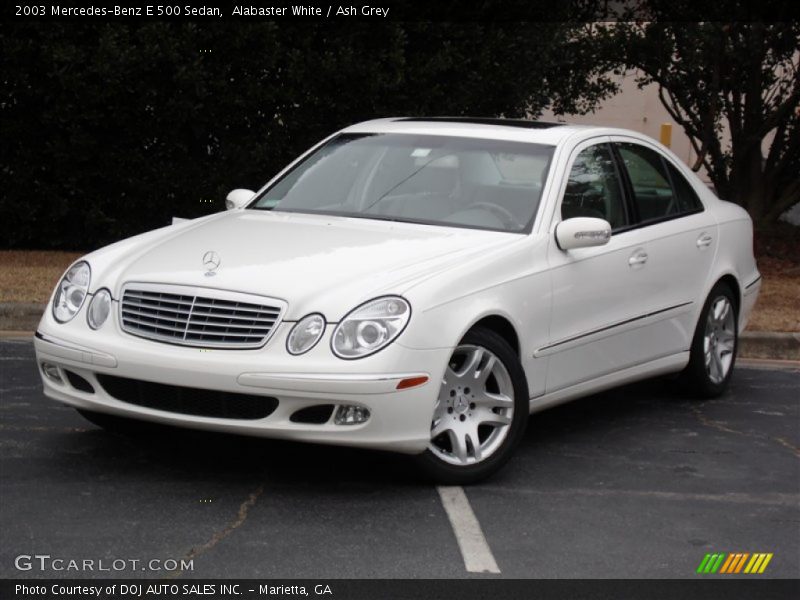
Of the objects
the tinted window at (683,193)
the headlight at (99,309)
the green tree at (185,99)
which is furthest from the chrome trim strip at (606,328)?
the green tree at (185,99)

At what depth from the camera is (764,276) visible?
45.1ft

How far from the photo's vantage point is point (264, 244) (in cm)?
661

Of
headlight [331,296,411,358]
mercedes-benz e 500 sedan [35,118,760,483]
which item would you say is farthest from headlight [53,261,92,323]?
headlight [331,296,411,358]

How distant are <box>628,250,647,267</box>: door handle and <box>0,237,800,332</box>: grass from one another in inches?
120

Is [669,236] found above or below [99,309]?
above

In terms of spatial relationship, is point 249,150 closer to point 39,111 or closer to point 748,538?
point 39,111

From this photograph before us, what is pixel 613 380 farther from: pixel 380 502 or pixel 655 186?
pixel 380 502

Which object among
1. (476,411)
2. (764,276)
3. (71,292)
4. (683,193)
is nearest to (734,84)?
(764,276)

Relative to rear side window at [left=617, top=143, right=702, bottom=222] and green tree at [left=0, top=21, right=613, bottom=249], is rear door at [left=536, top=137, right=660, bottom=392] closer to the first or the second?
rear side window at [left=617, top=143, right=702, bottom=222]

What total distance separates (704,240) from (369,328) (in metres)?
2.92

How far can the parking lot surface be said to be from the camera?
207 inches

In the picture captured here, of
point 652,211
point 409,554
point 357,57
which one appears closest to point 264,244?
point 409,554

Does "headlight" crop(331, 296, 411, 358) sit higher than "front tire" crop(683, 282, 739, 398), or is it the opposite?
"headlight" crop(331, 296, 411, 358)

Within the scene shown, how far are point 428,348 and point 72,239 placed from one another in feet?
26.5
